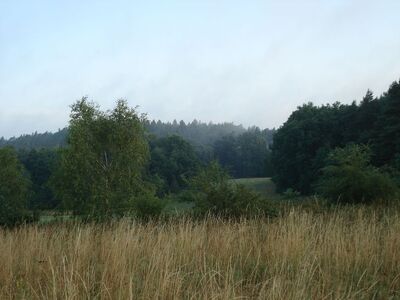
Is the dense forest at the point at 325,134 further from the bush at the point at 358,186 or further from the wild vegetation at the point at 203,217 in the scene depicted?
the bush at the point at 358,186

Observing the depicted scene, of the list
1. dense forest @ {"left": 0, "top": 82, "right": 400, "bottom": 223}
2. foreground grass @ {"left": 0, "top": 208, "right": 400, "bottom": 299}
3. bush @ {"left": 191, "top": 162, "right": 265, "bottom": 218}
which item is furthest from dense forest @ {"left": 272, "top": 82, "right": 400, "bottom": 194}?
foreground grass @ {"left": 0, "top": 208, "right": 400, "bottom": 299}

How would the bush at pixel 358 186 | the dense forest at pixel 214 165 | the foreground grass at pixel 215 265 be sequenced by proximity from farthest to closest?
the bush at pixel 358 186
the dense forest at pixel 214 165
the foreground grass at pixel 215 265

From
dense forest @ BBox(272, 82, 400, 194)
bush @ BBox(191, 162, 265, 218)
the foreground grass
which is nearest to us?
the foreground grass

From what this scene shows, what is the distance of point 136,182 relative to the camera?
105ft

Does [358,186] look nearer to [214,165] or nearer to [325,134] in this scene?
[214,165]

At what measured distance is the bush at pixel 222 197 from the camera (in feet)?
40.6

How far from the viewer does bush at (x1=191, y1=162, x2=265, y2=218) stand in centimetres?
1238

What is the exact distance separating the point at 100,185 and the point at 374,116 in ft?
123

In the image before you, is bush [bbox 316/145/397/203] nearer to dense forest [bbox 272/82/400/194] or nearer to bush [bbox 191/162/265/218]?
bush [bbox 191/162/265/218]

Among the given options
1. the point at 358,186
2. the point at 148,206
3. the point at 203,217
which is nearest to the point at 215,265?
the point at 203,217

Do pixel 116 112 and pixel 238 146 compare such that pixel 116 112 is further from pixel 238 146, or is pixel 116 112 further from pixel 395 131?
pixel 238 146

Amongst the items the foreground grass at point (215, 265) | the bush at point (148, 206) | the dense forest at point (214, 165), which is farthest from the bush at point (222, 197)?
the foreground grass at point (215, 265)

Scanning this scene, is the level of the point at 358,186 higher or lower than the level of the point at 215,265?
higher

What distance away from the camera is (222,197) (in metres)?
12.8
